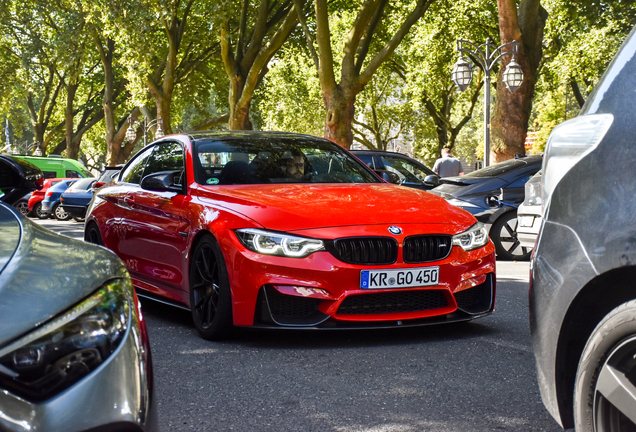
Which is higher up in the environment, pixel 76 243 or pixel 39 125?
pixel 76 243

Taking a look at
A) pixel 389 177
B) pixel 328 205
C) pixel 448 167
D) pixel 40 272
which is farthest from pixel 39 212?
pixel 40 272

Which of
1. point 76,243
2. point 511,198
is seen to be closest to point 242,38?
point 511,198

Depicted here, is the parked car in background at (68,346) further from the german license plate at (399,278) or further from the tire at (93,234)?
the tire at (93,234)

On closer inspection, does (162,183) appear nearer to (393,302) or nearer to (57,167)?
(393,302)

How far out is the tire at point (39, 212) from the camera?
2558 centimetres

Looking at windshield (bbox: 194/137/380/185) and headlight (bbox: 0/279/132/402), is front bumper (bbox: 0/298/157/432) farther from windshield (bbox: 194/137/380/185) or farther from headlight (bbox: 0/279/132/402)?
windshield (bbox: 194/137/380/185)

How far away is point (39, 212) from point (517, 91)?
1541 cm

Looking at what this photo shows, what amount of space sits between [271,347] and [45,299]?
3702 millimetres

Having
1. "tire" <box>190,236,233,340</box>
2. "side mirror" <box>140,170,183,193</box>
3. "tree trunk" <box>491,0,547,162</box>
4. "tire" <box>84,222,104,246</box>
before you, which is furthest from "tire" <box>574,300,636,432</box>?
"tree trunk" <box>491,0,547,162</box>

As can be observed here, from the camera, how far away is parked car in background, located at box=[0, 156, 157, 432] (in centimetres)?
169

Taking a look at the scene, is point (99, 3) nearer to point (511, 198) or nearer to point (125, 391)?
point (511, 198)

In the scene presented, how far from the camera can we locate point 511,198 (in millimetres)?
11547

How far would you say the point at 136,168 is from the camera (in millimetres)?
7570

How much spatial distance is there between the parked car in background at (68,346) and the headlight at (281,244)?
2.94m
